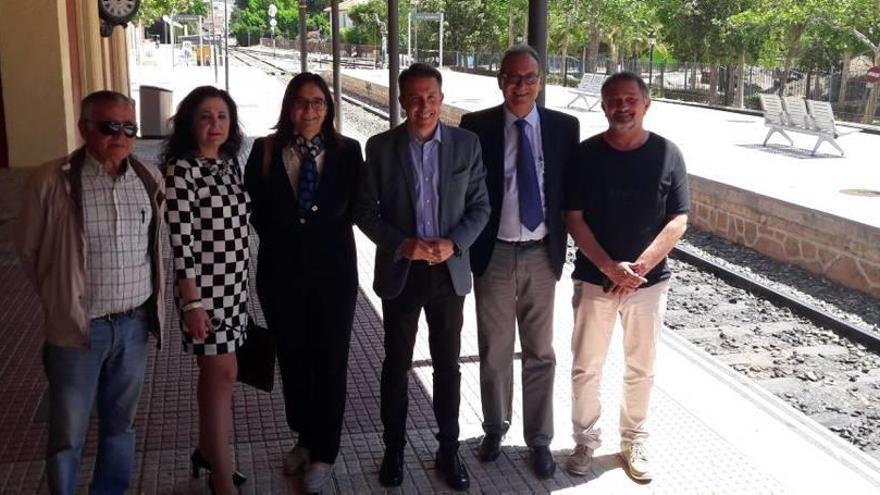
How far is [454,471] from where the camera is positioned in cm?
402

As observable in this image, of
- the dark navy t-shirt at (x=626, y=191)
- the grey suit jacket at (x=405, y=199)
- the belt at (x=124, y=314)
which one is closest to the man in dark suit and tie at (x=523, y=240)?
the dark navy t-shirt at (x=626, y=191)

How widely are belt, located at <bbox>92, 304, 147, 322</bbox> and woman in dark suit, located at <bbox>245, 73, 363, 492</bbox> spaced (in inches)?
22.1

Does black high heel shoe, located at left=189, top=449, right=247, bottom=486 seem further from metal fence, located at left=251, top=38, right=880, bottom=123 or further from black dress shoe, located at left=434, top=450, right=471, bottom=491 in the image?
metal fence, located at left=251, top=38, right=880, bottom=123

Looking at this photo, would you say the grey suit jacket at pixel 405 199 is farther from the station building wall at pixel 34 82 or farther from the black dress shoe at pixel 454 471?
the station building wall at pixel 34 82

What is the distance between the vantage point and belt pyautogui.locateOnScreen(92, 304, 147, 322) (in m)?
3.17

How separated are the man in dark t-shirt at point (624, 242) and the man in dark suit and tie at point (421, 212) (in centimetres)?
53

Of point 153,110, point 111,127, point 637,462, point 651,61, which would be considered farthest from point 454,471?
point 651,61

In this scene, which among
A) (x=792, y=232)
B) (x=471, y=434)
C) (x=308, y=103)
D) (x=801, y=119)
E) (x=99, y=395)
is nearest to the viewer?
(x=99, y=395)

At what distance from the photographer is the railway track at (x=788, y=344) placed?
233 inches

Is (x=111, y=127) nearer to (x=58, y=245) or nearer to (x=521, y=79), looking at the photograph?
(x=58, y=245)

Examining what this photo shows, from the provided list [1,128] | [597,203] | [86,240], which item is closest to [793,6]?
[1,128]

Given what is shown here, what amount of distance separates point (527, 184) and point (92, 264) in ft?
6.06

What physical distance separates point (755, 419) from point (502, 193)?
212cm

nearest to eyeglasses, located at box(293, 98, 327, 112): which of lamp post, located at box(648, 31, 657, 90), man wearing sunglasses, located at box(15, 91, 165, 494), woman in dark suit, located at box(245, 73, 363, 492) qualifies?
woman in dark suit, located at box(245, 73, 363, 492)
